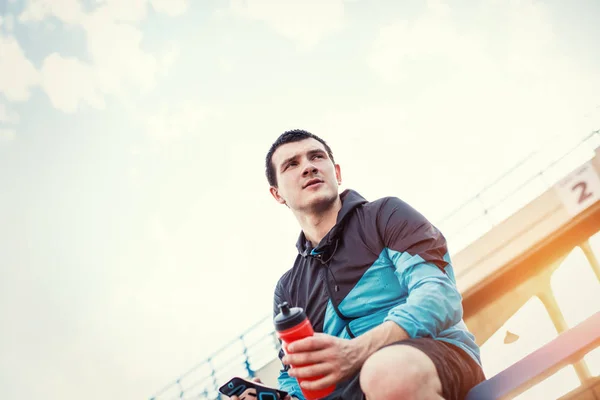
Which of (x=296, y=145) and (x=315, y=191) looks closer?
(x=315, y=191)

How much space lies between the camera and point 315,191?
1.93m

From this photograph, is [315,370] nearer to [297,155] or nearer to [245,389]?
[245,389]

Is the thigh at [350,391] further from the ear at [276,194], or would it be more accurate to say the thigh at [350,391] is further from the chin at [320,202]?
the ear at [276,194]

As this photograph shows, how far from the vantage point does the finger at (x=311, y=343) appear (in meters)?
1.14

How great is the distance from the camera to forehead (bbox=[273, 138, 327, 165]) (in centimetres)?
211

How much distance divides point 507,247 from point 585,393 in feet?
7.27

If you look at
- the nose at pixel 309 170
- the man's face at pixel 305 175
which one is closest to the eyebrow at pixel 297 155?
the man's face at pixel 305 175

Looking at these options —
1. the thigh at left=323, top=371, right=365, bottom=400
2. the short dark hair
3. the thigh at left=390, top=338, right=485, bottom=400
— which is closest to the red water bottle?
the thigh at left=323, top=371, right=365, bottom=400

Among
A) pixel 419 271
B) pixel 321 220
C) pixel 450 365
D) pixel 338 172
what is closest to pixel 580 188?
pixel 338 172

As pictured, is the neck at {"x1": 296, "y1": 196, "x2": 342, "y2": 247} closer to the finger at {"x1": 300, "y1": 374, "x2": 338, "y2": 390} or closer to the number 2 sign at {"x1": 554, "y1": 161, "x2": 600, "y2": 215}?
the finger at {"x1": 300, "y1": 374, "x2": 338, "y2": 390}

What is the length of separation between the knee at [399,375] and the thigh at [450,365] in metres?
0.03

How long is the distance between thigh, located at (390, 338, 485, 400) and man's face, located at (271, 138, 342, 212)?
3.01ft

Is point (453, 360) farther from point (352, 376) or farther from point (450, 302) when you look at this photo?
point (352, 376)

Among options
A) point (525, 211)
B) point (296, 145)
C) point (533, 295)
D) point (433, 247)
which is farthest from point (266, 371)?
point (433, 247)
